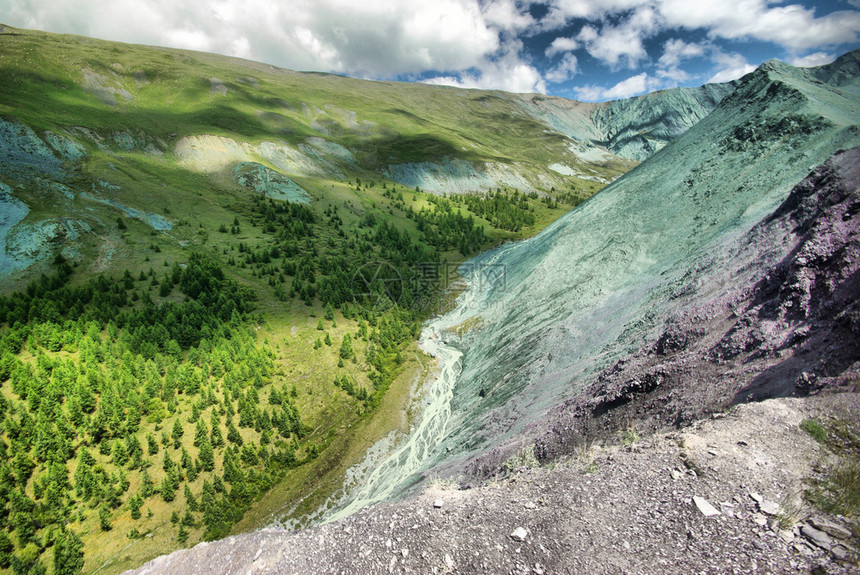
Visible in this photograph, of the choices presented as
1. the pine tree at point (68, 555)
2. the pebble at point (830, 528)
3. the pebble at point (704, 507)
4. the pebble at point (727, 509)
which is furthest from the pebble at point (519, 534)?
the pine tree at point (68, 555)

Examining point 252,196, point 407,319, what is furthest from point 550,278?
point 252,196

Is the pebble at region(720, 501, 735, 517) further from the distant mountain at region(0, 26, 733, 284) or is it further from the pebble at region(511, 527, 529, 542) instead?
the distant mountain at region(0, 26, 733, 284)

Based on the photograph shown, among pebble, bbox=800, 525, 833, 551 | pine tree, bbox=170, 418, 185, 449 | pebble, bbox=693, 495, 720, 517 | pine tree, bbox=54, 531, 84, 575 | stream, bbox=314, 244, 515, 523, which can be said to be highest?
pine tree, bbox=170, 418, 185, 449

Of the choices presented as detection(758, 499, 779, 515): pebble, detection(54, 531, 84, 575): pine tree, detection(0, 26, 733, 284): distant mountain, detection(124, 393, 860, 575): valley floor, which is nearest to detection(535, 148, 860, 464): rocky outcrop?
detection(124, 393, 860, 575): valley floor

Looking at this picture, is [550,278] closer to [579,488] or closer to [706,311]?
[706,311]

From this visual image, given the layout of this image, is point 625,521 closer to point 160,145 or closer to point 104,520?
point 104,520

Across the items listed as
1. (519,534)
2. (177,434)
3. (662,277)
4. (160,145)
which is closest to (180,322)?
(177,434)
